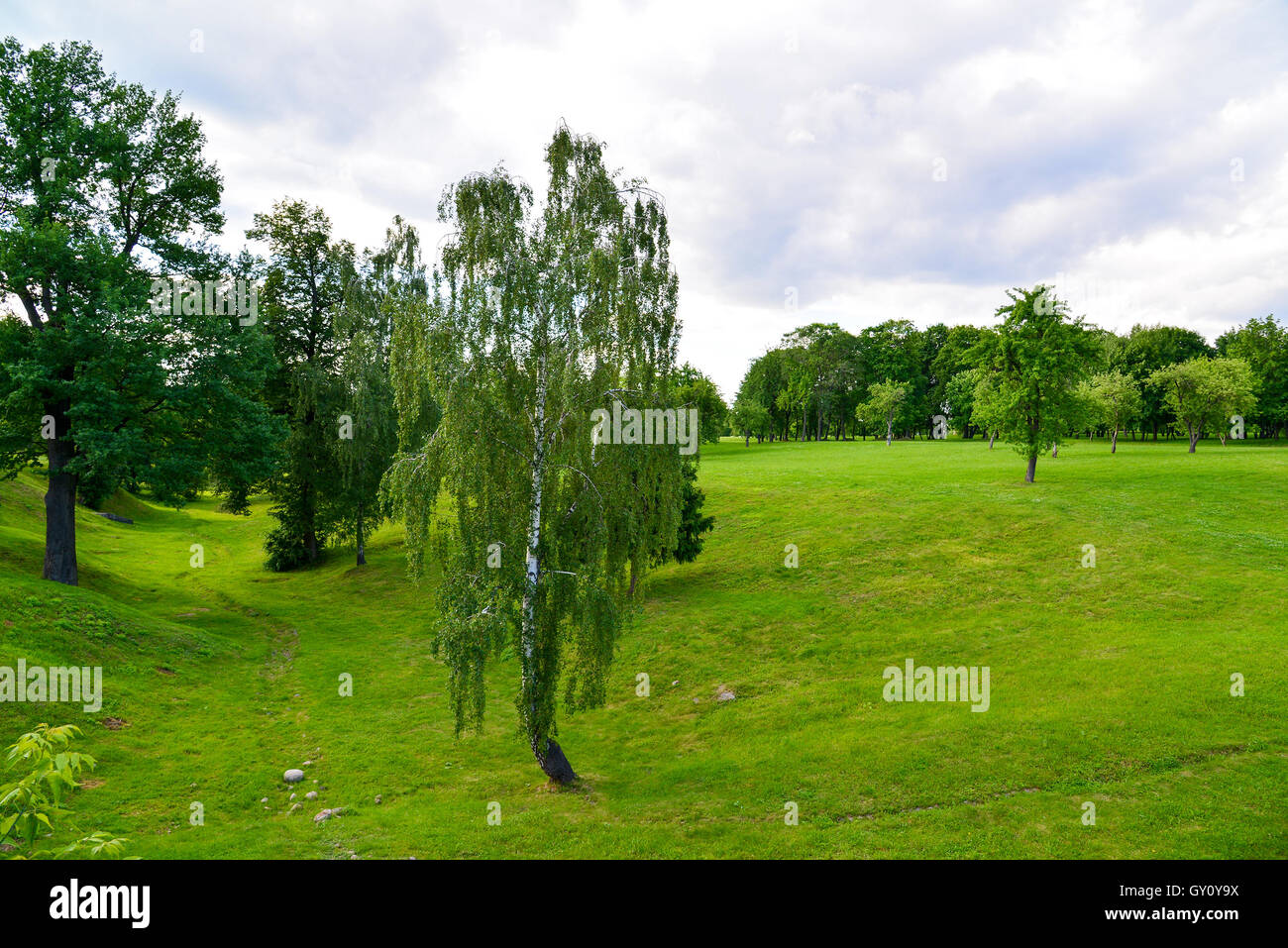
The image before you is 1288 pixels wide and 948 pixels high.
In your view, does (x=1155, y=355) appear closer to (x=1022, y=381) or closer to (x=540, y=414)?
(x=1022, y=381)

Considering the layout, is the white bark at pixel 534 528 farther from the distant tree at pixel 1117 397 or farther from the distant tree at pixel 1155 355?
the distant tree at pixel 1155 355

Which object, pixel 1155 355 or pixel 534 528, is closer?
pixel 534 528

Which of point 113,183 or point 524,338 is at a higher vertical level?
point 113,183

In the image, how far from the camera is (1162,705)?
571 inches

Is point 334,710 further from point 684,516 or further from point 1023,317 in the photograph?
point 1023,317

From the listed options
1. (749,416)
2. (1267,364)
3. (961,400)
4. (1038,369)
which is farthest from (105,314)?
(1267,364)

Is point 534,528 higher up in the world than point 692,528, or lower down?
higher up

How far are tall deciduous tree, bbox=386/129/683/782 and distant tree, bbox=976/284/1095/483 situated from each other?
101 ft

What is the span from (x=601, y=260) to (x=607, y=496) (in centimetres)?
496

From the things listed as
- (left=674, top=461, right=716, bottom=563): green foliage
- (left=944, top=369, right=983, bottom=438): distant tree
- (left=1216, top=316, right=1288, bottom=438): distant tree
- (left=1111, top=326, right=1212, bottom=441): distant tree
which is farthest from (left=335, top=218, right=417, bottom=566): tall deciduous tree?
(left=1216, top=316, right=1288, bottom=438): distant tree

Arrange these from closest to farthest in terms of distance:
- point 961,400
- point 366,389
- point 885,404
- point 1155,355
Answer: point 366,389 < point 885,404 < point 1155,355 < point 961,400

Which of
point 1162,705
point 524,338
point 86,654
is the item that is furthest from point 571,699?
point 86,654

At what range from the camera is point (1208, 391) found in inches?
1939

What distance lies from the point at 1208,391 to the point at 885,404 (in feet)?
105
